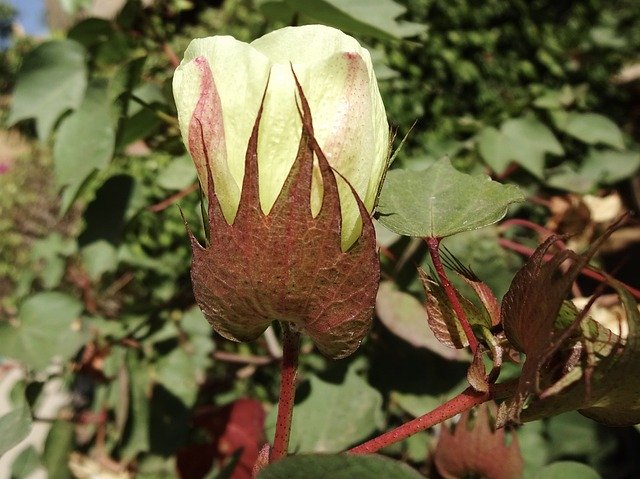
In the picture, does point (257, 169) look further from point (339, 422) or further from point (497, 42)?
point (497, 42)

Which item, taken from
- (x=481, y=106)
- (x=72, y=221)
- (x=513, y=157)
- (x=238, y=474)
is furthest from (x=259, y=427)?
(x=72, y=221)

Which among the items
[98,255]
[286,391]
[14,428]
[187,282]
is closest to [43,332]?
[98,255]

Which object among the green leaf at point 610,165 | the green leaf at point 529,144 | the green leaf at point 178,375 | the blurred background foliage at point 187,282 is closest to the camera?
the blurred background foliage at point 187,282

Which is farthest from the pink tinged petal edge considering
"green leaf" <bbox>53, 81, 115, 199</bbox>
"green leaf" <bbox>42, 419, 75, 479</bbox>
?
"green leaf" <bbox>42, 419, 75, 479</bbox>

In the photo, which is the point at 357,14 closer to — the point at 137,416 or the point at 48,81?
the point at 48,81

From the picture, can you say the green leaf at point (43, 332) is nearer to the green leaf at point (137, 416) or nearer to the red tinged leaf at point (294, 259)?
the green leaf at point (137, 416)

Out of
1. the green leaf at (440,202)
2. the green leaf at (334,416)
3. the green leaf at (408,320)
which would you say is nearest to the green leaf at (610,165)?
the green leaf at (408,320)
